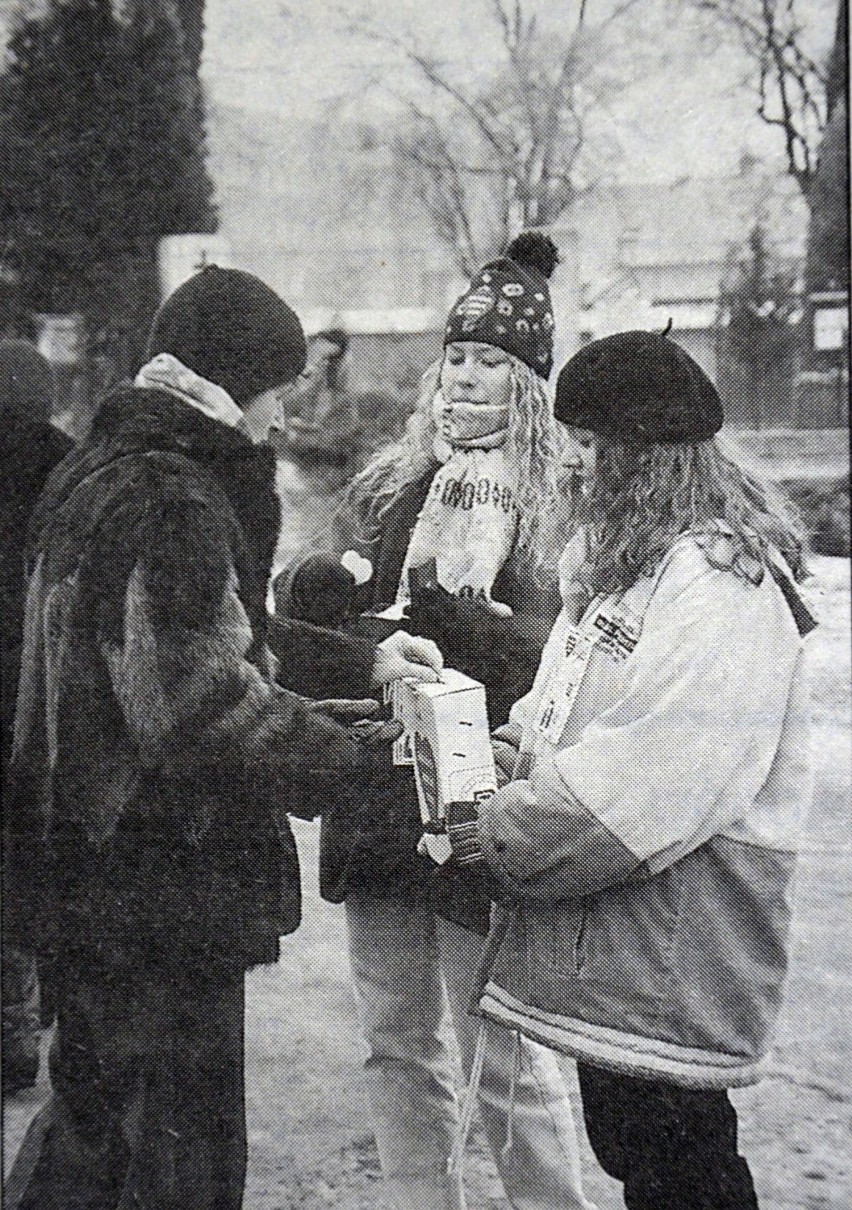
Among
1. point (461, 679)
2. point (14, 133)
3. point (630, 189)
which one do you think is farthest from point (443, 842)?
point (14, 133)

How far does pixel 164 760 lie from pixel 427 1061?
0.69 metres

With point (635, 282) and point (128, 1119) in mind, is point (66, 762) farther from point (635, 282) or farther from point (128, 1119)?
point (635, 282)

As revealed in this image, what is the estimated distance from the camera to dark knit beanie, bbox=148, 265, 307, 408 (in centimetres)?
192

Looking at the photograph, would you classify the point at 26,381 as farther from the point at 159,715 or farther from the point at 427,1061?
the point at 427,1061

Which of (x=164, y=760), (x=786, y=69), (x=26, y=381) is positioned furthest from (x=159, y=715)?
(x=786, y=69)

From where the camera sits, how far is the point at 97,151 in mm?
2203

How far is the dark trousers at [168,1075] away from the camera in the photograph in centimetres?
202

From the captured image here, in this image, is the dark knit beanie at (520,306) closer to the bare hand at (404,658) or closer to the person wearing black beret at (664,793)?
the person wearing black beret at (664,793)

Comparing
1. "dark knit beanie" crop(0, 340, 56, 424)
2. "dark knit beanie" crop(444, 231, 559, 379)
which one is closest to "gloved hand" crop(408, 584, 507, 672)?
"dark knit beanie" crop(444, 231, 559, 379)

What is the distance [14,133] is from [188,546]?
0.96m

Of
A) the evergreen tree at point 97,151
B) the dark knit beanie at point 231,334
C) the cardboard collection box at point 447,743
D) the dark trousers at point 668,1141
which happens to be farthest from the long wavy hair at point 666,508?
the evergreen tree at point 97,151

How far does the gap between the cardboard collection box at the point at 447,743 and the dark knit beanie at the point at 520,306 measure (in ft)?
1.70

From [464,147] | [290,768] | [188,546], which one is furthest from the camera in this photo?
[464,147]

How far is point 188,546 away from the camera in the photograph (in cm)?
182
